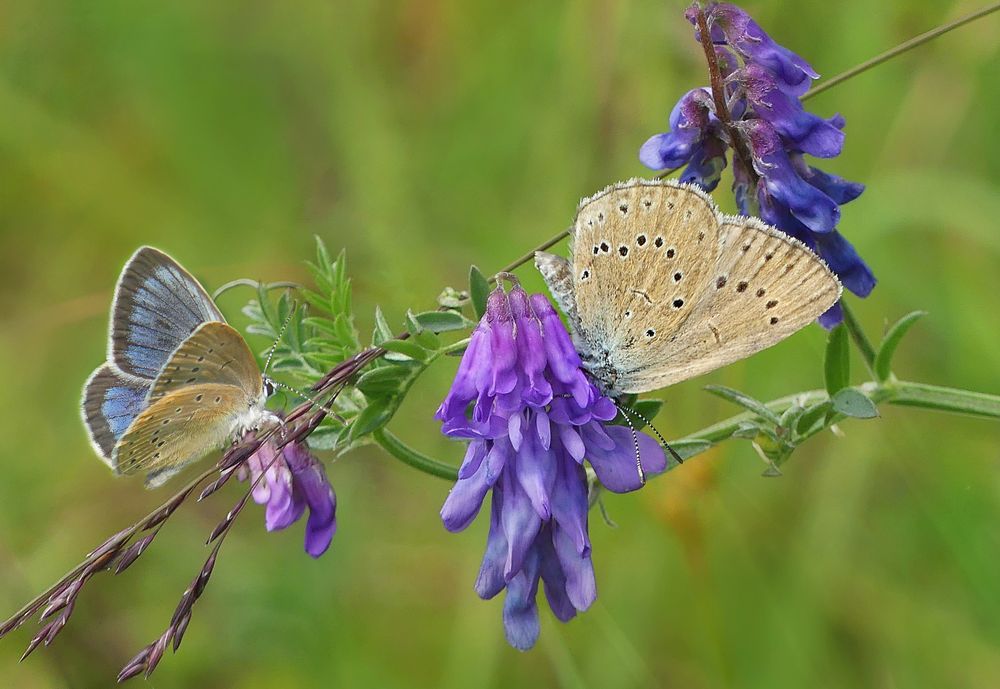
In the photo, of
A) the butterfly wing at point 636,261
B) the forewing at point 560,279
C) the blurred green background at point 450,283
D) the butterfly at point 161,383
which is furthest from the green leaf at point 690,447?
the blurred green background at point 450,283

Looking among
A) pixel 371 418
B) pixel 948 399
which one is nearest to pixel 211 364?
pixel 371 418

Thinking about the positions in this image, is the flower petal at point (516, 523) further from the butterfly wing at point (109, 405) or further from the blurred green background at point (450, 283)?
the blurred green background at point (450, 283)

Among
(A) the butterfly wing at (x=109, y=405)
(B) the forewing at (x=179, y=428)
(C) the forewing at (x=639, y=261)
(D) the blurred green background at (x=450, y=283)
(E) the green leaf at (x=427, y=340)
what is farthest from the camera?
(D) the blurred green background at (x=450, y=283)

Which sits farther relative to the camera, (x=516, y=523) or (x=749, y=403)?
(x=749, y=403)

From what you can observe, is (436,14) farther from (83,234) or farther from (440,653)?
(440,653)

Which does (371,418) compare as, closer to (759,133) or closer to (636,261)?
(636,261)

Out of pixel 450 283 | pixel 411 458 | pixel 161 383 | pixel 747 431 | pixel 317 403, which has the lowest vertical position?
pixel 450 283
